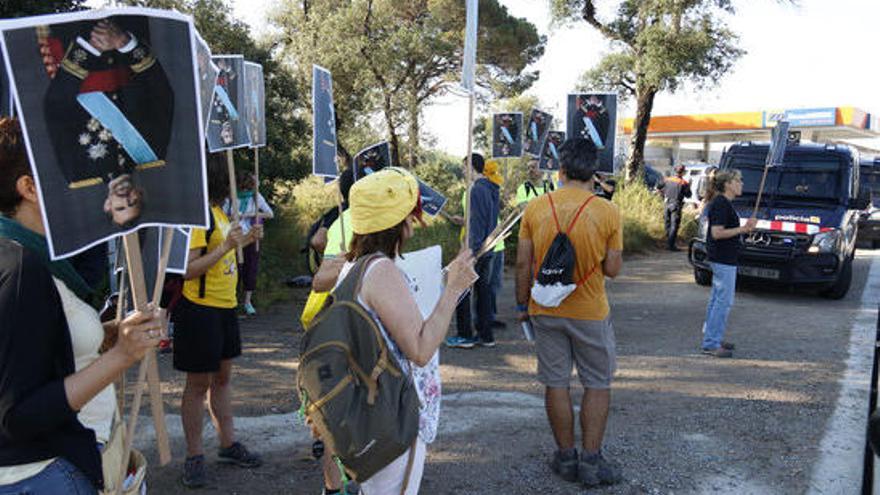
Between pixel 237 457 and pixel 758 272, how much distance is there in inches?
320

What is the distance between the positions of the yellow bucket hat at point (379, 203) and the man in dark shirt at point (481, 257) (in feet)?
14.7

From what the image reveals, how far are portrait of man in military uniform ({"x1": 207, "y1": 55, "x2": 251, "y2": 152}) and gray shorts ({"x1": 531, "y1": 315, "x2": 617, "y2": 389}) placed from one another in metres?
2.11

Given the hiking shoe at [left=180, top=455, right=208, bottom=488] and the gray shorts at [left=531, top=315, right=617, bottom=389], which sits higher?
the gray shorts at [left=531, top=315, right=617, bottom=389]

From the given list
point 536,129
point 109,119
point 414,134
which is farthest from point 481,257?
point 414,134

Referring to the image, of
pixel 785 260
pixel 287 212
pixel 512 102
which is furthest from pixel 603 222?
pixel 512 102

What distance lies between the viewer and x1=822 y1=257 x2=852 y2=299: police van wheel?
9.76 m

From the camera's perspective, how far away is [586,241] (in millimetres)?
3807

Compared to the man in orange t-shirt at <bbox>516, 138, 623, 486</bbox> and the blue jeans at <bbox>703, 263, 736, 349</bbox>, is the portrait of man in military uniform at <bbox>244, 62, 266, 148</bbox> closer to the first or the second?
the man in orange t-shirt at <bbox>516, 138, 623, 486</bbox>

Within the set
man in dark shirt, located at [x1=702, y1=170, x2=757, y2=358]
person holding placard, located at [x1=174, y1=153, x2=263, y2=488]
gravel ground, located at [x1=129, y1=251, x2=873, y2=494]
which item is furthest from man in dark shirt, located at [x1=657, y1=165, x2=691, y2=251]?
person holding placard, located at [x1=174, y1=153, x2=263, y2=488]

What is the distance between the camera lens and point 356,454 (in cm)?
212

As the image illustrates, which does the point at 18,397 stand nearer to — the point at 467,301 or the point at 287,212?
the point at 467,301

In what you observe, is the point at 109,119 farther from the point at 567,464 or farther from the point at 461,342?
the point at 461,342

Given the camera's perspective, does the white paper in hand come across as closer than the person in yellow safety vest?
Yes

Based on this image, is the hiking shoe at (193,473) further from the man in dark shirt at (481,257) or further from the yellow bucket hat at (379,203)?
the man in dark shirt at (481,257)
